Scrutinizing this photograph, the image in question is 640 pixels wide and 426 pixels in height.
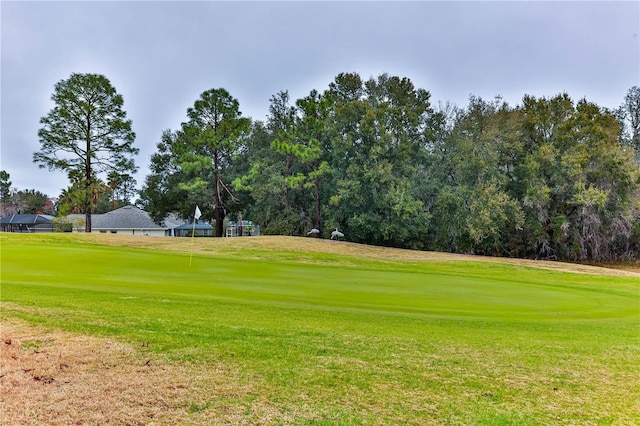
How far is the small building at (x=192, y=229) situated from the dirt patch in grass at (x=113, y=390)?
168ft

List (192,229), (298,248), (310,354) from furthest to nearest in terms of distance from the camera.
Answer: (192,229) → (298,248) → (310,354)

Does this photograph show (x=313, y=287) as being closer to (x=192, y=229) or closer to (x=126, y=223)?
(x=126, y=223)

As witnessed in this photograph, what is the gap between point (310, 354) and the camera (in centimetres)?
439

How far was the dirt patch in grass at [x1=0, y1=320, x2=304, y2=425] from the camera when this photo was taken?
2.85 m

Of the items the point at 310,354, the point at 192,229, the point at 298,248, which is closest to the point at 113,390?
the point at 310,354

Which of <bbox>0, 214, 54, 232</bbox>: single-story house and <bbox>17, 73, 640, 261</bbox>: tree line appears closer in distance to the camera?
<bbox>17, 73, 640, 261</bbox>: tree line

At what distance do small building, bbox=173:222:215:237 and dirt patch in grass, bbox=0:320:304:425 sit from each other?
2020 inches

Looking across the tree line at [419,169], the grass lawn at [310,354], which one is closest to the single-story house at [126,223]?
the tree line at [419,169]

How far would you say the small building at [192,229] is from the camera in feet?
181

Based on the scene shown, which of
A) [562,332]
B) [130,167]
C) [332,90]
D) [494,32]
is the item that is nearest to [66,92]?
[130,167]

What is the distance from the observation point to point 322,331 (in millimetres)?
5508

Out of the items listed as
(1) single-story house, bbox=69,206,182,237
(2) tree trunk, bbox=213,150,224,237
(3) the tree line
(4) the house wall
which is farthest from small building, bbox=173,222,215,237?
(3) the tree line

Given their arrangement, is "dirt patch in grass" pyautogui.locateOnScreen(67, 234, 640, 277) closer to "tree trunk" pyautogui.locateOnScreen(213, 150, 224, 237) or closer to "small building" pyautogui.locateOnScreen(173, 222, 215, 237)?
"tree trunk" pyautogui.locateOnScreen(213, 150, 224, 237)

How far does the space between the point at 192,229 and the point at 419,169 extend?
34.3 metres
